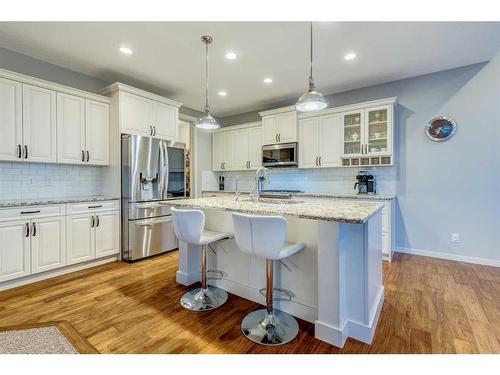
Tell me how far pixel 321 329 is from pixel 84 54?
3891 millimetres

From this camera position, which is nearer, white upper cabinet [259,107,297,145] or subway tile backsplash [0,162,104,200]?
subway tile backsplash [0,162,104,200]

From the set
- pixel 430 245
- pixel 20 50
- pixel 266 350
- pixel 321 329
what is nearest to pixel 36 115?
pixel 20 50

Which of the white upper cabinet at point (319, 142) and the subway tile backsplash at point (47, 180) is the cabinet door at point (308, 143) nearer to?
the white upper cabinet at point (319, 142)

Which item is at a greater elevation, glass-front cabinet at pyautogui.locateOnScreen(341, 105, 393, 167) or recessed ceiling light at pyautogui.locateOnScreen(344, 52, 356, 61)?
recessed ceiling light at pyautogui.locateOnScreen(344, 52, 356, 61)

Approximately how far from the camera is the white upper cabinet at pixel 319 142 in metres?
4.11

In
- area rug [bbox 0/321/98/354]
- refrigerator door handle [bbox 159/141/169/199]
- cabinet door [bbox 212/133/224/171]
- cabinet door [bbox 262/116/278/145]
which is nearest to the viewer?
area rug [bbox 0/321/98/354]

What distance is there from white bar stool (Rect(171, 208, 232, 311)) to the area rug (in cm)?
81

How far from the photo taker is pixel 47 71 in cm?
323

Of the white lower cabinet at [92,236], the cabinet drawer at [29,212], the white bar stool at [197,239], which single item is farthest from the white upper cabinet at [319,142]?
the cabinet drawer at [29,212]

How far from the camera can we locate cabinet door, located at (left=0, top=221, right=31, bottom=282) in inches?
101

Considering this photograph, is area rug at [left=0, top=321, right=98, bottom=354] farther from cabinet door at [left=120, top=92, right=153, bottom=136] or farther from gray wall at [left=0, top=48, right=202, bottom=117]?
gray wall at [left=0, top=48, right=202, bottom=117]

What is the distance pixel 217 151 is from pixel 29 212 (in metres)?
3.59

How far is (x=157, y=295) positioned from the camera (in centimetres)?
247

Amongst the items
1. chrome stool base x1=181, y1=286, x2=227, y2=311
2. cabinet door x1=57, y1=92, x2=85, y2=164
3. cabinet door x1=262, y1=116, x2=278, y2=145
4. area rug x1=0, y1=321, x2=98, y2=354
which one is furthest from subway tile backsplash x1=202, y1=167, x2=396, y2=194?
area rug x1=0, y1=321, x2=98, y2=354
